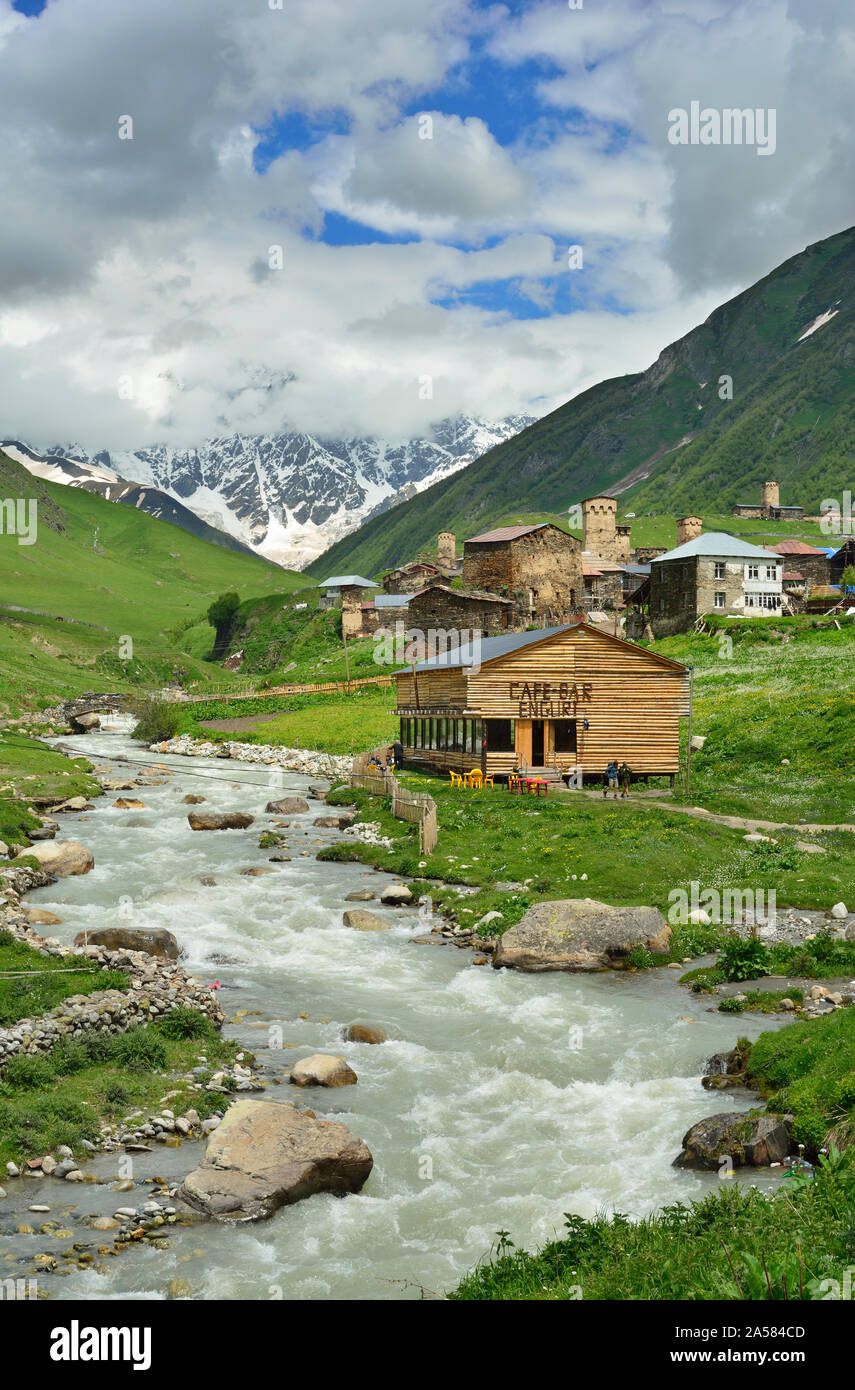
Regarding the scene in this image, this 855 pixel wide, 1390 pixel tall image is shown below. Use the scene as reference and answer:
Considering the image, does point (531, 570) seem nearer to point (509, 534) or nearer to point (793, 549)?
point (509, 534)

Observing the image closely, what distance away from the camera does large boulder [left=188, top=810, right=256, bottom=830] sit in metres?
40.7

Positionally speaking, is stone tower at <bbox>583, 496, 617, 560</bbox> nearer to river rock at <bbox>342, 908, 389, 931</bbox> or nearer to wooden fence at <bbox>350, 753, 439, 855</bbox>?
Answer: wooden fence at <bbox>350, 753, 439, 855</bbox>

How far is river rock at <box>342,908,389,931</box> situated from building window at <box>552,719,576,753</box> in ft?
70.7

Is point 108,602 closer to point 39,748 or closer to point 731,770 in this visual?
point 39,748

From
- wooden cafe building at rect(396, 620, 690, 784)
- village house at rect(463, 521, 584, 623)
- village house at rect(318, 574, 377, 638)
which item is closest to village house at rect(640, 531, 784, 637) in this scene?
village house at rect(463, 521, 584, 623)

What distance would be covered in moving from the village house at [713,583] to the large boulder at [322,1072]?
236ft

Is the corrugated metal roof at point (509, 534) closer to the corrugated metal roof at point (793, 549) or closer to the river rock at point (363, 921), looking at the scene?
the corrugated metal roof at point (793, 549)

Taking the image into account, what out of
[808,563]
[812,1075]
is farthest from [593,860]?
[808,563]

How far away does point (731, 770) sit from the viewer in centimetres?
4422

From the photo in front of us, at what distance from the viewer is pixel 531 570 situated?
312ft

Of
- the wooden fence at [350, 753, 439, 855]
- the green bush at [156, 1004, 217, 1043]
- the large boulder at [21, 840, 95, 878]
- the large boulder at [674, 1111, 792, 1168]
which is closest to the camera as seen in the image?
the large boulder at [674, 1111, 792, 1168]

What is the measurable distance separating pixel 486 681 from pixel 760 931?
2153 centimetres

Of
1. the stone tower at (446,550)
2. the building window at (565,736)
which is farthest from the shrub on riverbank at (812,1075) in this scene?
the stone tower at (446,550)
